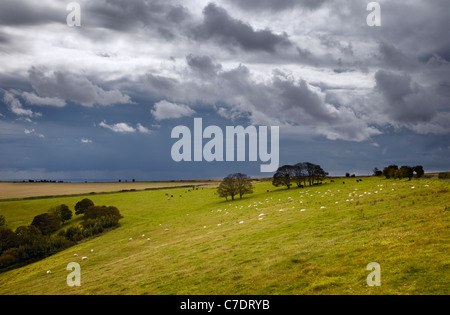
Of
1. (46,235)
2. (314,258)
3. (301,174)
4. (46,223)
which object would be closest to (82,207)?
(46,223)

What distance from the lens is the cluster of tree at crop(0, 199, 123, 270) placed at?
54.1m

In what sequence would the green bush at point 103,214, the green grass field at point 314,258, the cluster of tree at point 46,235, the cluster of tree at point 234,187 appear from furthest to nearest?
the cluster of tree at point 234,187 < the green bush at point 103,214 < the cluster of tree at point 46,235 < the green grass field at point 314,258

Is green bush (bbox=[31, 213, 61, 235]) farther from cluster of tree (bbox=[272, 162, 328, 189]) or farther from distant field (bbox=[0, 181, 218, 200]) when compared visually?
cluster of tree (bbox=[272, 162, 328, 189])

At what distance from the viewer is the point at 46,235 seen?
220 ft

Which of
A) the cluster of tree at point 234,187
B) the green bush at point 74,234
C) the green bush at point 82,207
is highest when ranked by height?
the cluster of tree at point 234,187

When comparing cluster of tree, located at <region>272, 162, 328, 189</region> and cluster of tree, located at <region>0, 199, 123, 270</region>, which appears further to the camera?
cluster of tree, located at <region>272, 162, 328, 189</region>

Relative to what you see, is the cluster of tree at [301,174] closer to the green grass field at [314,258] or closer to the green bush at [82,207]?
the green grass field at [314,258]

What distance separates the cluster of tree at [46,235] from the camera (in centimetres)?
5412

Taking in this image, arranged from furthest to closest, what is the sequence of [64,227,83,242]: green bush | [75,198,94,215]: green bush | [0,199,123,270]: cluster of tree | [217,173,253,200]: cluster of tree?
[75,198,94,215]: green bush, [217,173,253,200]: cluster of tree, [64,227,83,242]: green bush, [0,199,123,270]: cluster of tree

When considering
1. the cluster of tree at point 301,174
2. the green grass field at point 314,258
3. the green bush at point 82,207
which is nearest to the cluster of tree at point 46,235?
the green bush at point 82,207

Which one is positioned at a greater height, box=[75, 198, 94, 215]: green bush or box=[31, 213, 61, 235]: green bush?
box=[75, 198, 94, 215]: green bush

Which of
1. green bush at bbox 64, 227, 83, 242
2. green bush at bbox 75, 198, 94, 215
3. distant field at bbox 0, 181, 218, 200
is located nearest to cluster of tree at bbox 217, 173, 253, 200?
green bush at bbox 64, 227, 83, 242
